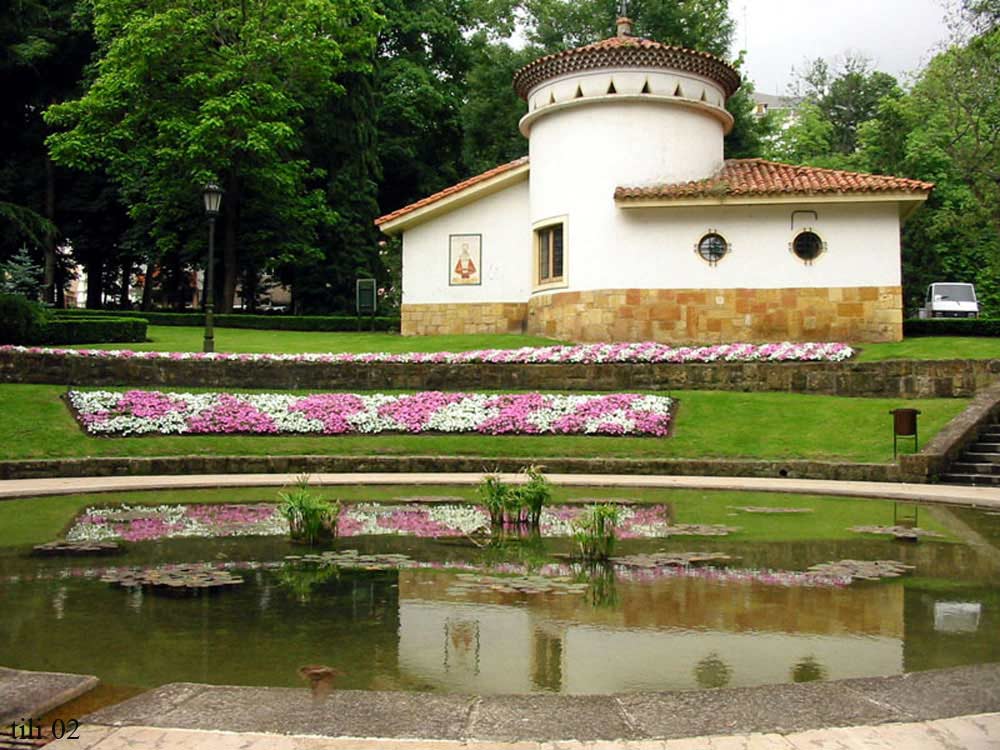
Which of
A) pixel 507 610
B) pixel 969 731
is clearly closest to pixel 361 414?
pixel 507 610

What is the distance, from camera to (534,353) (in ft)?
76.5

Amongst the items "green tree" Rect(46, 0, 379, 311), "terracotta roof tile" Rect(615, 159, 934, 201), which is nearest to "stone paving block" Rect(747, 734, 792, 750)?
"terracotta roof tile" Rect(615, 159, 934, 201)

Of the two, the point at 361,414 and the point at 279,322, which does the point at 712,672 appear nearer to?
the point at 361,414

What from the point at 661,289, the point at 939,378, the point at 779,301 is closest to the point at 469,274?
the point at 661,289

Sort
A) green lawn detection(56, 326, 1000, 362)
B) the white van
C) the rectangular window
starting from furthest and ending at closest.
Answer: the white van < the rectangular window < green lawn detection(56, 326, 1000, 362)

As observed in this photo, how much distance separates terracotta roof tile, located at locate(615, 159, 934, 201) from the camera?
2559cm

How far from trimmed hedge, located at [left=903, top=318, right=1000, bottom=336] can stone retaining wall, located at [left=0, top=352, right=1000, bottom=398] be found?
328 inches

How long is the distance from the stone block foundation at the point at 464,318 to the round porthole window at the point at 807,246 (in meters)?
8.71

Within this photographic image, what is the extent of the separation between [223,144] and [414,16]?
650 inches

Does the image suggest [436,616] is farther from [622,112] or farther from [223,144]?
[223,144]

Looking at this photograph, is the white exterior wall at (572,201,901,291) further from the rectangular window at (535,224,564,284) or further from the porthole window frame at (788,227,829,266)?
the rectangular window at (535,224,564,284)

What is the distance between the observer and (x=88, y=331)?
26.4 m

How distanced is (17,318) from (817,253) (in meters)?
21.5

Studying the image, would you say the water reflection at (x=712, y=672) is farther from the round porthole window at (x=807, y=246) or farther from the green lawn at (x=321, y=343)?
the round porthole window at (x=807, y=246)
